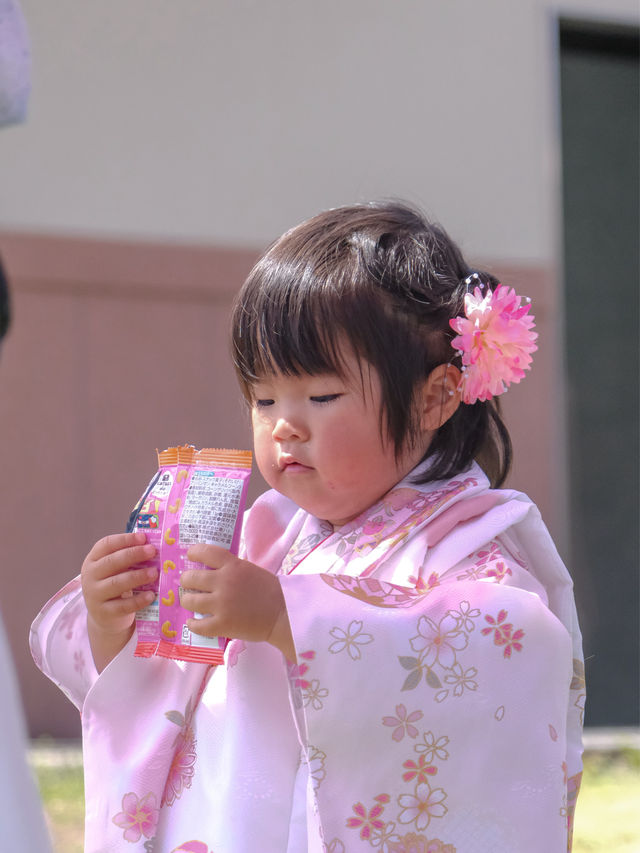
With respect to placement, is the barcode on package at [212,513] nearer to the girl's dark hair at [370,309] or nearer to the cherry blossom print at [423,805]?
the girl's dark hair at [370,309]

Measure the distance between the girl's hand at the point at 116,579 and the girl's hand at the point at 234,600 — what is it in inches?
3.6

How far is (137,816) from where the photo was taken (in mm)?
1676

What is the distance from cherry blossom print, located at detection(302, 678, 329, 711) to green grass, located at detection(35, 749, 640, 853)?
7.09ft

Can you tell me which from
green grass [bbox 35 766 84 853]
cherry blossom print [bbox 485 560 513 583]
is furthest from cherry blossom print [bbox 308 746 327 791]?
green grass [bbox 35 766 84 853]

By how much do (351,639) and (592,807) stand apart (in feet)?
9.35

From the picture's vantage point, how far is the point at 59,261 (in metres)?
4.74

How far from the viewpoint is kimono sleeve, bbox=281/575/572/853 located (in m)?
1.48

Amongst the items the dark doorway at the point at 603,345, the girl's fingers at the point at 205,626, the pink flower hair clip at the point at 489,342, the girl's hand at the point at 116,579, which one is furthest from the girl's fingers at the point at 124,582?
the dark doorway at the point at 603,345

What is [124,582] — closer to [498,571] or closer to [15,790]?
[498,571]

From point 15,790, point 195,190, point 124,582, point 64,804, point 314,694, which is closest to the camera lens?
point 15,790

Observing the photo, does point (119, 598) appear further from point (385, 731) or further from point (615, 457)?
point (615, 457)

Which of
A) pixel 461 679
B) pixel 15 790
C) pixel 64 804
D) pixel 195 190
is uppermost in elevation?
pixel 195 190

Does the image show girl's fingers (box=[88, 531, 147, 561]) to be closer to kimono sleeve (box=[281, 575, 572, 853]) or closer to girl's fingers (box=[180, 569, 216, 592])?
girl's fingers (box=[180, 569, 216, 592])

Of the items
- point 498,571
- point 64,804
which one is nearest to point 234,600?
point 498,571
